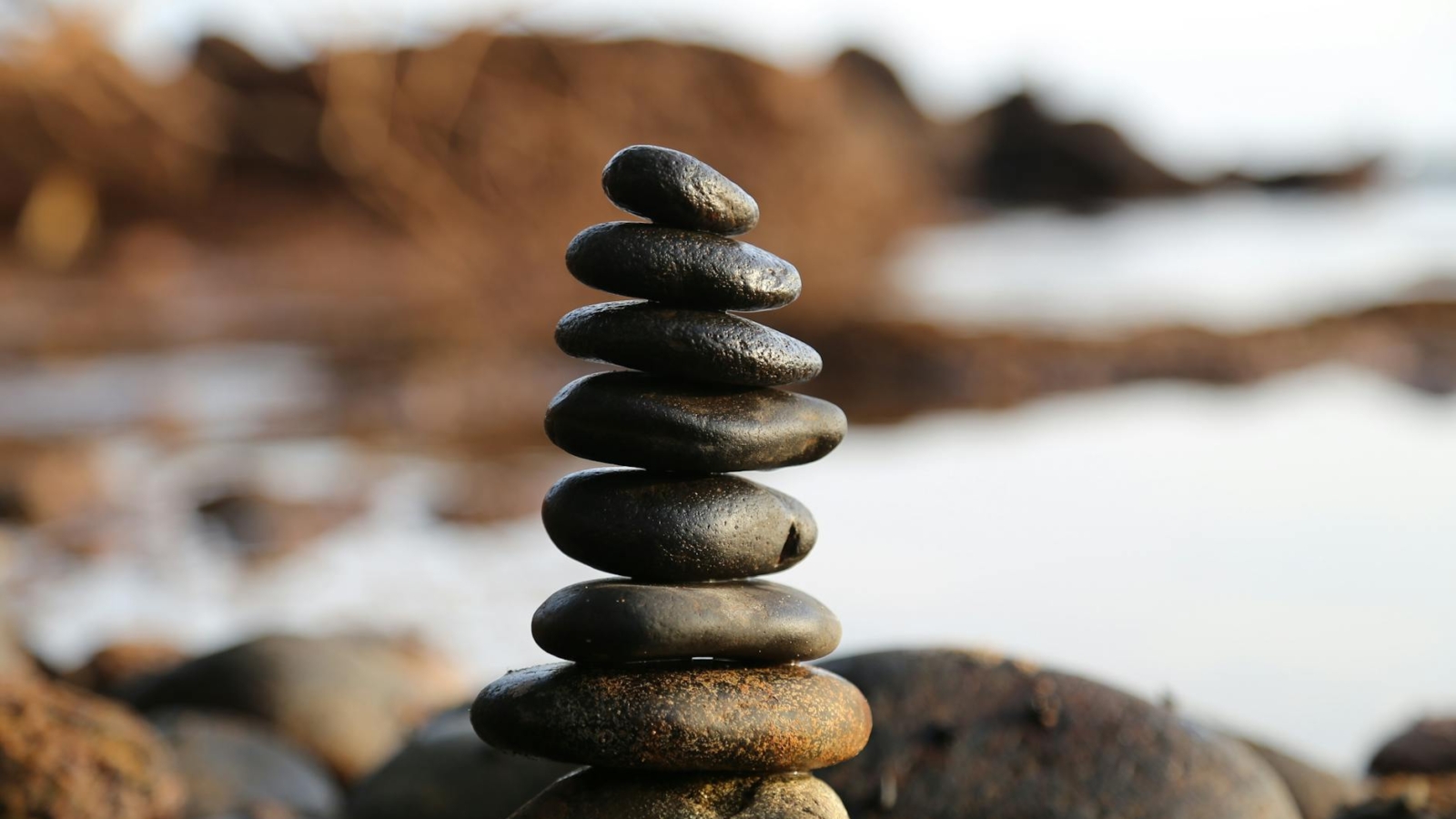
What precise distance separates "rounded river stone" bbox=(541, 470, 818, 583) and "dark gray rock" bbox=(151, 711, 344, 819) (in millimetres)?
1933

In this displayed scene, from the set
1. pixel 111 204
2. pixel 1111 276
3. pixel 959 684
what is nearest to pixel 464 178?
pixel 111 204

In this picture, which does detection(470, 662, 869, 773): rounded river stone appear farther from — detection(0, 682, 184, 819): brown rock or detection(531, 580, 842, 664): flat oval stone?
detection(0, 682, 184, 819): brown rock

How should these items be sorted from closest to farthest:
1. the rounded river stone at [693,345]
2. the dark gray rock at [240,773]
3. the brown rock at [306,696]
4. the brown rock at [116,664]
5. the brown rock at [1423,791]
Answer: the rounded river stone at [693,345]
the brown rock at [1423,791]
the dark gray rock at [240,773]
the brown rock at [306,696]
the brown rock at [116,664]

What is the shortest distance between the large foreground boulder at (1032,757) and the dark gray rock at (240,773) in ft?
5.95

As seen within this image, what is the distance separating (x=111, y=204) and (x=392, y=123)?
423cm

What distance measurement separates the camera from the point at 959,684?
3639 millimetres

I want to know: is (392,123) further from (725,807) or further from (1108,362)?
(725,807)

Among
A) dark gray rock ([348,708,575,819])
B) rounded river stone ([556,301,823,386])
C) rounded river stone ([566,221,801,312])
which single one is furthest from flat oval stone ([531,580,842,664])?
dark gray rock ([348,708,575,819])

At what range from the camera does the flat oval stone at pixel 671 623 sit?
2.74 m

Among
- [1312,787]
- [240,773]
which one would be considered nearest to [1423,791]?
[1312,787]

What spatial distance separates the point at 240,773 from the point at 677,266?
104 inches

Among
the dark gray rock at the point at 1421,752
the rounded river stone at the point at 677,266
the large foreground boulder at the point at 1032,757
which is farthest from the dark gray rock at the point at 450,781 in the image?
the dark gray rock at the point at 1421,752

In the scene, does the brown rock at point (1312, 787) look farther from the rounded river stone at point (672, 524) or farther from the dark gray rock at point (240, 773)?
the dark gray rock at point (240, 773)

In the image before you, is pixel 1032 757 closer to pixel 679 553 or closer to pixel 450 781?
pixel 679 553
